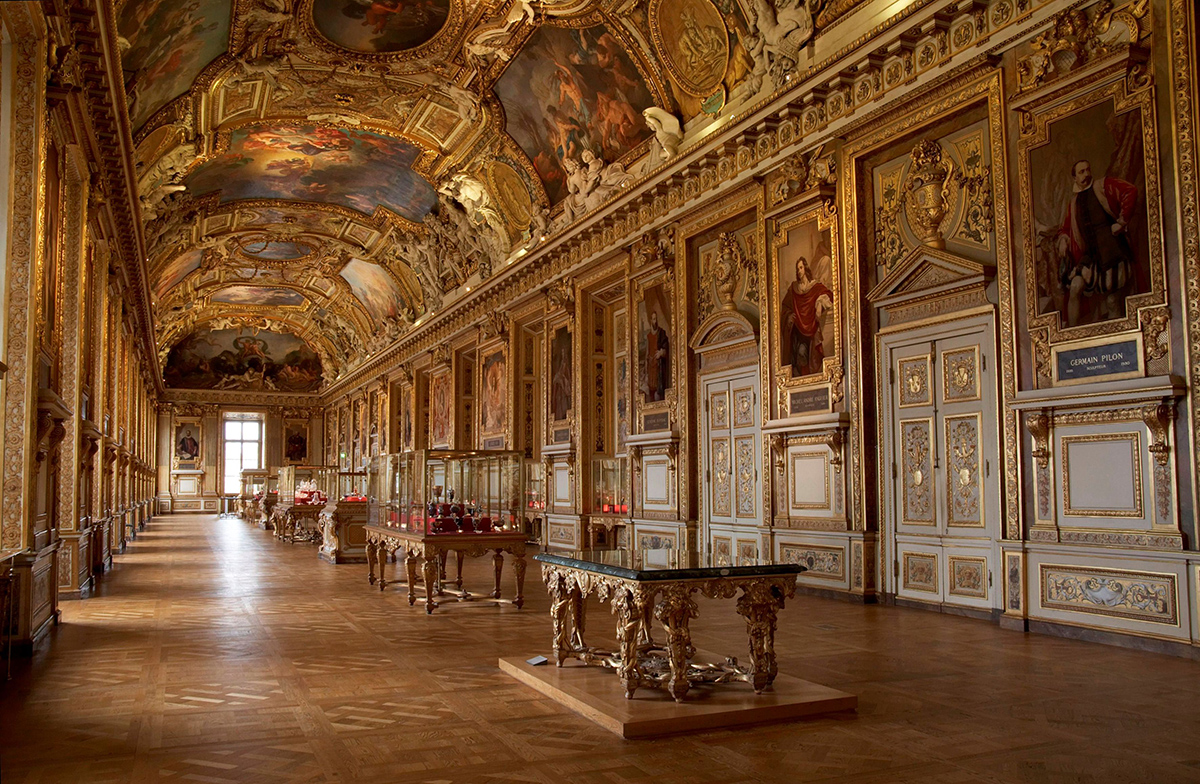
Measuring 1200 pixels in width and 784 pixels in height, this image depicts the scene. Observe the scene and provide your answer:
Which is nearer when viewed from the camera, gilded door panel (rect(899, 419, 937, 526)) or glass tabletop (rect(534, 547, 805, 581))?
glass tabletop (rect(534, 547, 805, 581))

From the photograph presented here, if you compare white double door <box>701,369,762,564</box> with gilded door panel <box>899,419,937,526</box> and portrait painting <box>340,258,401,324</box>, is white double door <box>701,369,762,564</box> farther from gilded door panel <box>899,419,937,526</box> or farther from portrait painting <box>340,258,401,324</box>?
portrait painting <box>340,258,401,324</box>

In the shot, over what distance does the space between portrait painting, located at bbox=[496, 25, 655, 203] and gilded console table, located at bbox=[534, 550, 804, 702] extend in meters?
11.4

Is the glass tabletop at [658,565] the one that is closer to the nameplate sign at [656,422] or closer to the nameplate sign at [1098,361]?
the nameplate sign at [1098,361]

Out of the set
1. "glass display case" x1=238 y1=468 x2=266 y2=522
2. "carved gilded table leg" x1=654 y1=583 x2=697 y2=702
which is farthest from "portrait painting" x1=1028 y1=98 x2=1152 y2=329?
"glass display case" x1=238 y1=468 x2=266 y2=522

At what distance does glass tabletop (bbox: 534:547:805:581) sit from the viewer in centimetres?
568

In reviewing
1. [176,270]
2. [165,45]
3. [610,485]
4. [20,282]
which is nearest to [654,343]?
[610,485]

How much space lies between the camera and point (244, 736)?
16.9 feet

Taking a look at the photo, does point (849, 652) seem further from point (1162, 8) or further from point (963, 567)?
point (1162, 8)

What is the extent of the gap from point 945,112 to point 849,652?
19.4 ft

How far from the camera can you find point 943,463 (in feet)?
33.1

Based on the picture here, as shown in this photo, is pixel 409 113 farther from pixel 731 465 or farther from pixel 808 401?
pixel 808 401

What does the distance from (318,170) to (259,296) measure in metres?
18.5

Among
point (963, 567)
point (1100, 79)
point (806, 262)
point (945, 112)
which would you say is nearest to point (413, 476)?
point (806, 262)

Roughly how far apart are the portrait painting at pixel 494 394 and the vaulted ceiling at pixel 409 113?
2.45m
